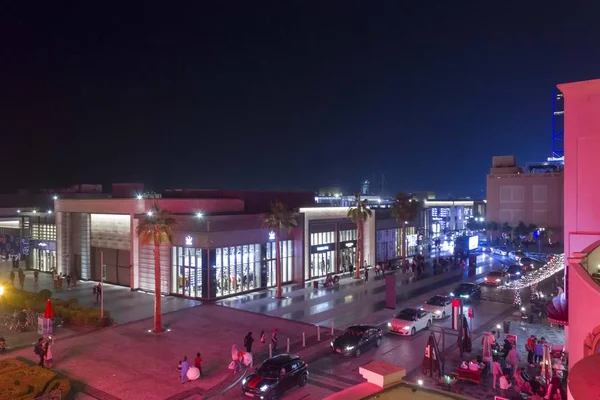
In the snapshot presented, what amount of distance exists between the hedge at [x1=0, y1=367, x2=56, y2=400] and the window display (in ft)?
59.0

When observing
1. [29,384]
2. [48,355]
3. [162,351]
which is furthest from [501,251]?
[29,384]

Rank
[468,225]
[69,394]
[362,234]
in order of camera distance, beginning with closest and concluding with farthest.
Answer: [69,394], [362,234], [468,225]

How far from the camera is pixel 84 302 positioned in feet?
116

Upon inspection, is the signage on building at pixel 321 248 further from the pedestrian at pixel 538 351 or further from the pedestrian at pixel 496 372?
the pedestrian at pixel 496 372

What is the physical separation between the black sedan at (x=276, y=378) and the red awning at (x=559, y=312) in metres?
10.5

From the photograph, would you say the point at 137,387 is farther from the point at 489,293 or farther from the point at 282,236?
the point at 489,293

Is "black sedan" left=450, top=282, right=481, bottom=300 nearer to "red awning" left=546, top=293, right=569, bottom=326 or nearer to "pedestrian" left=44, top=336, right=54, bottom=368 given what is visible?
"red awning" left=546, top=293, right=569, bottom=326

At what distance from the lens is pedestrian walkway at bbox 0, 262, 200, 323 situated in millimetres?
32500

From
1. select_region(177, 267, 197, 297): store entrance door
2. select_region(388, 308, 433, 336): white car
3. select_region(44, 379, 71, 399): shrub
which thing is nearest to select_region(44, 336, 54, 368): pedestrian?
select_region(44, 379, 71, 399): shrub

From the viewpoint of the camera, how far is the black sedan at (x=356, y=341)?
23.6 metres

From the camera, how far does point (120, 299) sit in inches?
1457

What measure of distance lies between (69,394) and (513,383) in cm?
1879

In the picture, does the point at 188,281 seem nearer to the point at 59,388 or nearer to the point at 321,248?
the point at 321,248

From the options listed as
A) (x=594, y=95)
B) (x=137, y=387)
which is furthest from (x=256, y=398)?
(x=594, y=95)
